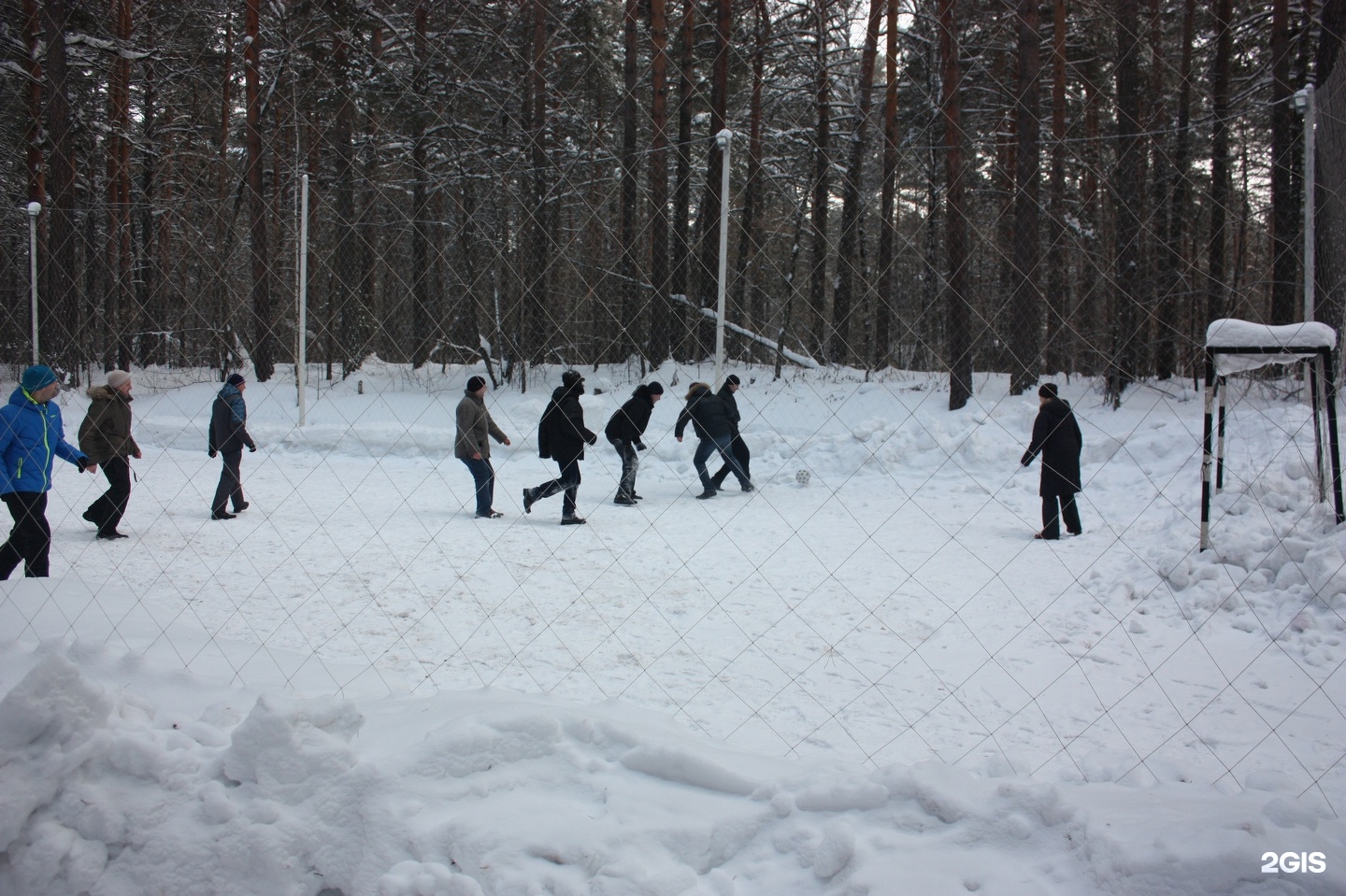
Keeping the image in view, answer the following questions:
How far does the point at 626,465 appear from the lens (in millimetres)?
9180

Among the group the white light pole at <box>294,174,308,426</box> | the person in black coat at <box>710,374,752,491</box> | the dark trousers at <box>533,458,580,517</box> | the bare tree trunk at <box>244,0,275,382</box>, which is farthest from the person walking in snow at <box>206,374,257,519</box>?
the person in black coat at <box>710,374,752,491</box>

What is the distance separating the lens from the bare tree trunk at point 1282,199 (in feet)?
27.6

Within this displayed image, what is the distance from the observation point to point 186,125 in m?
19.3

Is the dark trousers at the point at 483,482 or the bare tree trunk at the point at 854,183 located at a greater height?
the bare tree trunk at the point at 854,183

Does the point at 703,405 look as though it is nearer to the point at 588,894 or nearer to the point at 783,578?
the point at 783,578

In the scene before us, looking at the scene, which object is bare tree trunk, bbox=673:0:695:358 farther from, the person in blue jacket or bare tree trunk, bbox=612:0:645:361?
the person in blue jacket

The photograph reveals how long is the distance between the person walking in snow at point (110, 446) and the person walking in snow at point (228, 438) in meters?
0.83

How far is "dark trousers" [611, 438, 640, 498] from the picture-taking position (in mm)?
9067

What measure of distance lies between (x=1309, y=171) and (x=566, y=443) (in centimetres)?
637

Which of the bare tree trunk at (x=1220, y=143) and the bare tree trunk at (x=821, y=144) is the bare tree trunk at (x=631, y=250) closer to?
the bare tree trunk at (x=821, y=144)

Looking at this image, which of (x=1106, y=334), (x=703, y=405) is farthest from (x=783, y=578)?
(x=1106, y=334)

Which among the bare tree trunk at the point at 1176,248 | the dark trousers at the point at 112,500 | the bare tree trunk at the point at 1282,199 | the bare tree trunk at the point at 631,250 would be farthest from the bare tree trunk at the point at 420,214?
the bare tree trunk at the point at 1176,248

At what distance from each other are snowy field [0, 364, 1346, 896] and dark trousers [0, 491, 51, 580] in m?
0.26

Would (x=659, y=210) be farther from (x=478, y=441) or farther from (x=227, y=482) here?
(x=227, y=482)
